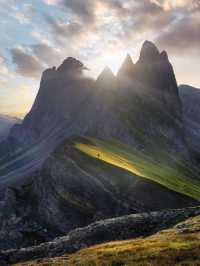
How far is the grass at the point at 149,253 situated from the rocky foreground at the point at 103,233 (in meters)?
6.73

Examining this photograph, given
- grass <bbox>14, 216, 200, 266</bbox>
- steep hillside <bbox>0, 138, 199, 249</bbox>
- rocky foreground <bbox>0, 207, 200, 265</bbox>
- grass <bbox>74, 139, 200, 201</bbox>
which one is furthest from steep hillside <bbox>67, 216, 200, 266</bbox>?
grass <bbox>74, 139, 200, 201</bbox>

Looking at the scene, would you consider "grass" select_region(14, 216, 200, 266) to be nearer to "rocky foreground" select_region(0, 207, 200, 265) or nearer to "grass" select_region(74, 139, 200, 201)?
"rocky foreground" select_region(0, 207, 200, 265)

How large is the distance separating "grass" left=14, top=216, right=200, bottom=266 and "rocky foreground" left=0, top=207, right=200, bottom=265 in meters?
6.73

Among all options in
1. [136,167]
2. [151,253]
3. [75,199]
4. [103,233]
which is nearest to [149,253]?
[151,253]

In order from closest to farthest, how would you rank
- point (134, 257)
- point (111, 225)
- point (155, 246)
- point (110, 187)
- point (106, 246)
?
point (134, 257) → point (155, 246) → point (106, 246) → point (111, 225) → point (110, 187)

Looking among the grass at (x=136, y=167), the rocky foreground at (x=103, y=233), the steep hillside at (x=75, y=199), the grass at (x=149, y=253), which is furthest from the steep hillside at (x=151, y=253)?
the grass at (x=136, y=167)

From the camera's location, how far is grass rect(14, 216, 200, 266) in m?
45.3

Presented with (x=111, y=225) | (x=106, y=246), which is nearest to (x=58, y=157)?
(x=111, y=225)

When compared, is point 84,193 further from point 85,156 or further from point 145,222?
point 145,222

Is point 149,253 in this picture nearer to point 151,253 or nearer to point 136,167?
point 151,253

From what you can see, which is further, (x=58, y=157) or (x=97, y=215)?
(x=58, y=157)

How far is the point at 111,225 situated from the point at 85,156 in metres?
45.7

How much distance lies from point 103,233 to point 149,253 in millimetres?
23231

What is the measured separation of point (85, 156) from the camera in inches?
4606
